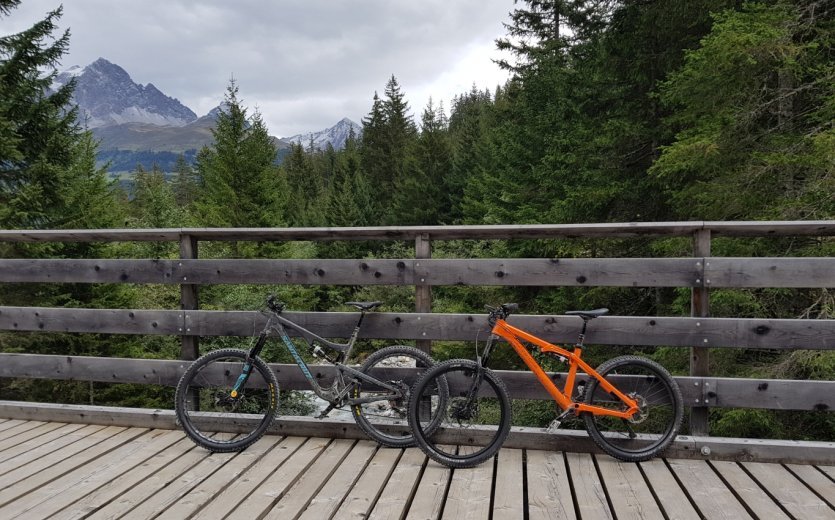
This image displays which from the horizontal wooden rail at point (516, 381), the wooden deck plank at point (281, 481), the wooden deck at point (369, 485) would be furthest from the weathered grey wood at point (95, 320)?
the wooden deck plank at point (281, 481)

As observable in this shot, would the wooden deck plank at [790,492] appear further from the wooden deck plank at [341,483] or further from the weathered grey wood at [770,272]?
the wooden deck plank at [341,483]

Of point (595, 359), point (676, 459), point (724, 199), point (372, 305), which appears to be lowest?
point (595, 359)

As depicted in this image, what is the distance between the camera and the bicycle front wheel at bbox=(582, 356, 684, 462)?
10.9 ft

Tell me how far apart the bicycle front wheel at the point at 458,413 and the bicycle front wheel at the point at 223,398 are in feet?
3.30

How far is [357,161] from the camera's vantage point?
160ft

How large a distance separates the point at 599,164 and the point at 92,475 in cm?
1250

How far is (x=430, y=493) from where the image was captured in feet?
9.57

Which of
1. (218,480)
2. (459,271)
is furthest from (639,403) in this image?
(218,480)

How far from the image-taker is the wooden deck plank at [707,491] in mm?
2676

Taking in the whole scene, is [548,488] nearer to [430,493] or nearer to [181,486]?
[430,493]

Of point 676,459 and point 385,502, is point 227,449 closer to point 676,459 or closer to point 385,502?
point 385,502

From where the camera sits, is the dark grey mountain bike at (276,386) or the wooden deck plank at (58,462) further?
the dark grey mountain bike at (276,386)

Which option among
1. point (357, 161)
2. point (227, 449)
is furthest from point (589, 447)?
point (357, 161)

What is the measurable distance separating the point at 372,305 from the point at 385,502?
1269 mm
